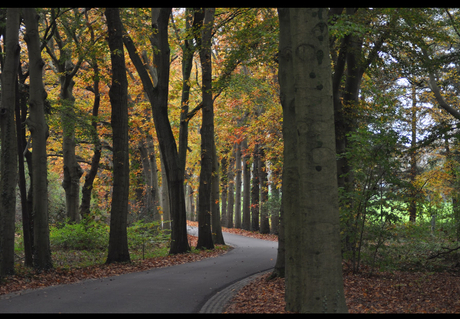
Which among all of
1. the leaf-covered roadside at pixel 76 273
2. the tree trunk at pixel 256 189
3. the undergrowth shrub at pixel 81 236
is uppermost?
the tree trunk at pixel 256 189

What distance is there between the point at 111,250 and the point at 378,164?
9071 mm

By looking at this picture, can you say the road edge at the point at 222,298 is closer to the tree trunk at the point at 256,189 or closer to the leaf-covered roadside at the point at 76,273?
the leaf-covered roadside at the point at 76,273

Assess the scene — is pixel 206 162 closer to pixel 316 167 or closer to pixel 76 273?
pixel 76 273

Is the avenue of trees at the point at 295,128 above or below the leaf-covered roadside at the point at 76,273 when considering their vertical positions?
above

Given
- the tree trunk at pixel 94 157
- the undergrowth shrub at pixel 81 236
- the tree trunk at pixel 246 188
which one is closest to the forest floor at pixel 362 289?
the undergrowth shrub at pixel 81 236

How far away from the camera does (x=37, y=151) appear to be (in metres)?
11.9

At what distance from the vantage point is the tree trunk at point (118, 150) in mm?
13922

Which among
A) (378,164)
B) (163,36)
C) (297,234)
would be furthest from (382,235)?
(163,36)

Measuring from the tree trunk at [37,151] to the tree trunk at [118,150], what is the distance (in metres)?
2.40

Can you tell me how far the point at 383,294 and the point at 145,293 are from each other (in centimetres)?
521

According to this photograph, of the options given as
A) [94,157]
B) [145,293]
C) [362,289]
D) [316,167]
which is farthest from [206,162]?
[316,167]

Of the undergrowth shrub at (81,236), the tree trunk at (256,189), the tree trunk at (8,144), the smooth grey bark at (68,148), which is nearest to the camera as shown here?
the tree trunk at (8,144)

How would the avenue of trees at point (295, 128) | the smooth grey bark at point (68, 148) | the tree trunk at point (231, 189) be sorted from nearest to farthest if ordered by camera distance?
1. the avenue of trees at point (295, 128)
2. the smooth grey bark at point (68, 148)
3. the tree trunk at point (231, 189)

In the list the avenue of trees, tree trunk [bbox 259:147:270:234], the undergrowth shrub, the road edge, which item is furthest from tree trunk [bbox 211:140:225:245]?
the road edge
